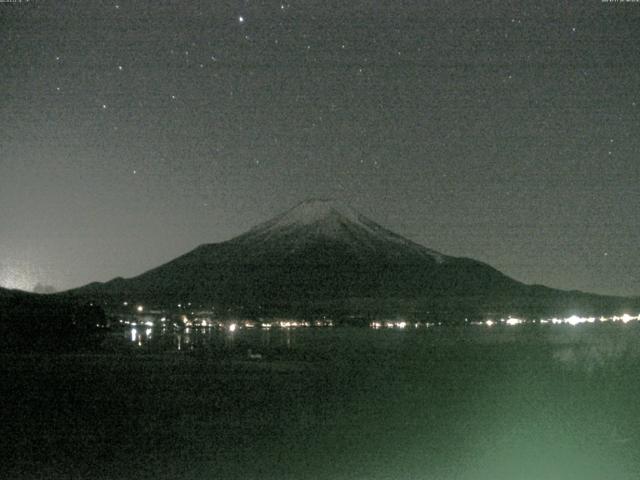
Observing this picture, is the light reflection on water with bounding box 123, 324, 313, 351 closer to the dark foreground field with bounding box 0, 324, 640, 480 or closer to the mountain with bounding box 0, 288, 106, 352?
the mountain with bounding box 0, 288, 106, 352

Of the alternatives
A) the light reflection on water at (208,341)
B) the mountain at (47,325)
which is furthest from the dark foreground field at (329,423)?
the mountain at (47,325)

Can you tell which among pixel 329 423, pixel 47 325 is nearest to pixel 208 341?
pixel 47 325

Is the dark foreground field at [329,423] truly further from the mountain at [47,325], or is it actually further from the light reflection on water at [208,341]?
the mountain at [47,325]

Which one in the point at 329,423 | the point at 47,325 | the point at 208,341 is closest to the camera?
the point at 329,423

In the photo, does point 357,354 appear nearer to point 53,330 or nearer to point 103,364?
point 103,364

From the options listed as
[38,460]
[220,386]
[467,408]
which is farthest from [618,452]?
[220,386]

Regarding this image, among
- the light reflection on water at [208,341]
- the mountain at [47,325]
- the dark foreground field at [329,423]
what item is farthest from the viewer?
the mountain at [47,325]

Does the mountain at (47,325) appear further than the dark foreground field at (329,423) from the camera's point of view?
Yes

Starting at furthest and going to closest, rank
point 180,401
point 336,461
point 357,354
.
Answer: point 357,354
point 180,401
point 336,461

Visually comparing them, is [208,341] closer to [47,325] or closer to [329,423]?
[47,325]
